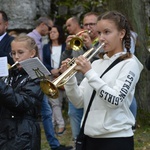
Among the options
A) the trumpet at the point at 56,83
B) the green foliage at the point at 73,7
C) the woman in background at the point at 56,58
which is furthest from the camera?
the green foliage at the point at 73,7

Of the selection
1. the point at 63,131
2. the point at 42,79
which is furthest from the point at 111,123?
the point at 63,131

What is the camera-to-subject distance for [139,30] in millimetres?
8141

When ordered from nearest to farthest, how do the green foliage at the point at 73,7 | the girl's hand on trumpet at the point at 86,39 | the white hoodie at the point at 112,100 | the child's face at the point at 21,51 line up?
the white hoodie at the point at 112,100 < the child's face at the point at 21,51 < the girl's hand on trumpet at the point at 86,39 < the green foliage at the point at 73,7

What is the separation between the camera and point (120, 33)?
3.55 meters

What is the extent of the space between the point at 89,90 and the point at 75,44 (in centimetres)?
108

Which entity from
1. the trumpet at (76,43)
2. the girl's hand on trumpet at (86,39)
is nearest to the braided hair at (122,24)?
the trumpet at (76,43)

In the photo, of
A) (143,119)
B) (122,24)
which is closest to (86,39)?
(122,24)

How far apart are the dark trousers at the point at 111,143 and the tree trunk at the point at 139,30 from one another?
15.1ft

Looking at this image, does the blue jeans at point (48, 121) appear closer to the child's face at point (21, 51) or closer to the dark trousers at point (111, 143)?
the child's face at point (21, 51)

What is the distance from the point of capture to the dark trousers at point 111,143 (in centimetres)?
339

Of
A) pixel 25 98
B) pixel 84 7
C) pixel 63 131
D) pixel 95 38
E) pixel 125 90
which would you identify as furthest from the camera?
pixel 84 7

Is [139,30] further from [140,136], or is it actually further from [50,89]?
[50,89]

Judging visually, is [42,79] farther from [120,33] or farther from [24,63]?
[120,33]

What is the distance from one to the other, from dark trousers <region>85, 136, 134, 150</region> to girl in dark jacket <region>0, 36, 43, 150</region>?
60 centimetres
